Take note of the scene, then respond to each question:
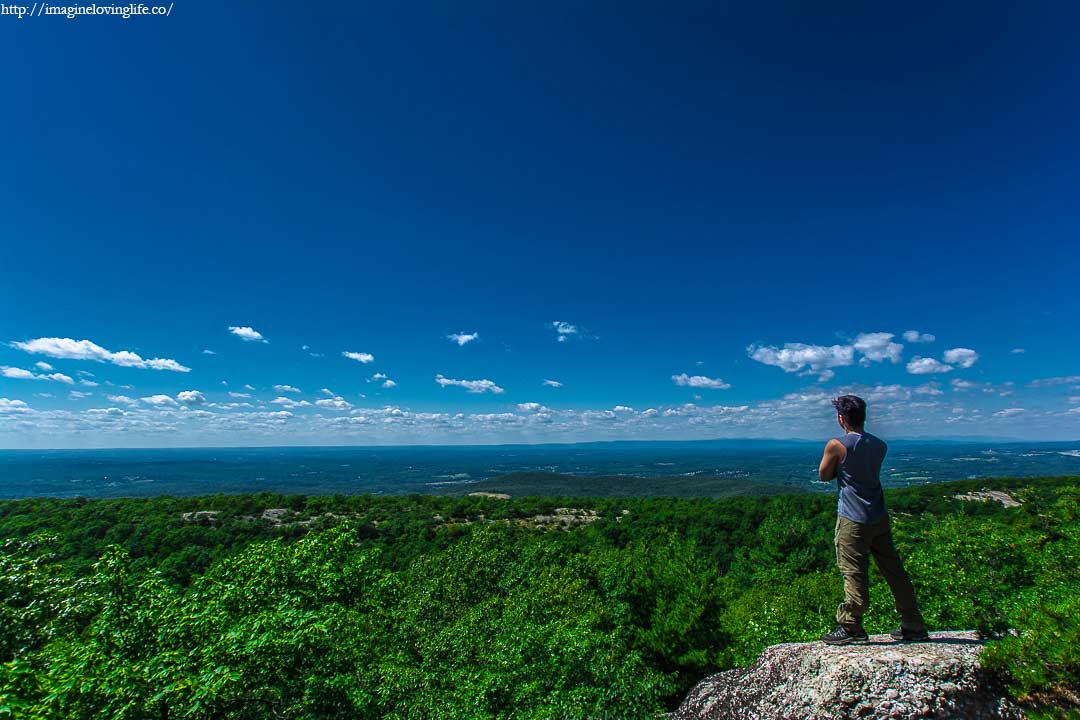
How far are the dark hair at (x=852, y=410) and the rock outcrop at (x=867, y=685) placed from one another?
2942 mm

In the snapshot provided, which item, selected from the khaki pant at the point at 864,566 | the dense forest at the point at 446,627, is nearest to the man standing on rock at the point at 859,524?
the khaki pant at the point at 864,566

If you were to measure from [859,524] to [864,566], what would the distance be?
0.65 meters

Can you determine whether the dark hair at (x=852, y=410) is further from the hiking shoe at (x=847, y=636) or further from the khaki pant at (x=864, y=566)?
the hiking shoe at (x=847, y=636)

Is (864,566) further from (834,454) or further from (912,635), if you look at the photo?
(834,454)

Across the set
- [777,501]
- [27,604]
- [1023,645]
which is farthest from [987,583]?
[777,501]

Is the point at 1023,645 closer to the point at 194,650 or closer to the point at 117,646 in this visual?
the point at 194,650

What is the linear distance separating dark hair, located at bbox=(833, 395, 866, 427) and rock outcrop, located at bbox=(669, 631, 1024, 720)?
2942mm

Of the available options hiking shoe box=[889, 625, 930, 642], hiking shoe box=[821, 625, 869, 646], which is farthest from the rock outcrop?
hiking shoe box=[889, 625, 930, 642]

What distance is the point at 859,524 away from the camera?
5836 millimetres

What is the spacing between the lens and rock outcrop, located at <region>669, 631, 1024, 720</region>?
5.02 m

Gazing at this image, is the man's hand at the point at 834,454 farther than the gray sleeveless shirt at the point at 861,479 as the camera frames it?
Yes

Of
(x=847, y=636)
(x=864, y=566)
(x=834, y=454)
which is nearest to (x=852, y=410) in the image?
(x=834, y=454)

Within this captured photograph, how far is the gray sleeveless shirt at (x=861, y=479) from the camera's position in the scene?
5789mm

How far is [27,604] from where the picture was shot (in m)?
11.5
